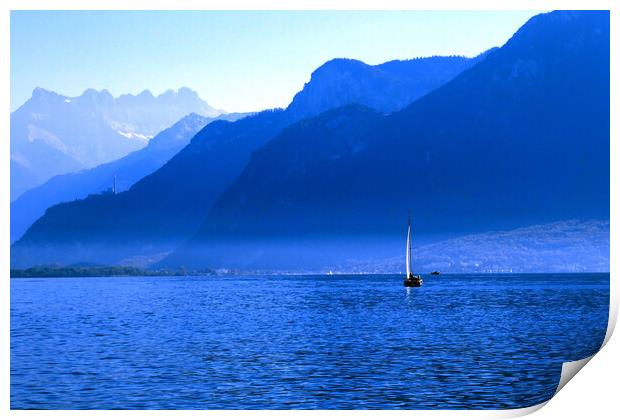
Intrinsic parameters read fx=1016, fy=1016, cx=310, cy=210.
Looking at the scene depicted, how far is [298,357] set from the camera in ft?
132

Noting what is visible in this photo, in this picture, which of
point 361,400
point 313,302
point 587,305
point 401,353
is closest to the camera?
point 361,400

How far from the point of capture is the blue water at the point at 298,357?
2894cm

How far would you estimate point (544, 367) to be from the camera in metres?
36.7

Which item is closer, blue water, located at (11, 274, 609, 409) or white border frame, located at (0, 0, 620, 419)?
white border frame, located at (0, 0, 620, 419)

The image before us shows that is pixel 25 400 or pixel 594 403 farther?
pixel 25 400

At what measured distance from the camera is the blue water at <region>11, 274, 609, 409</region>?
28938 millimetres

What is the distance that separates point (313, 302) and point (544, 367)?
54.0m

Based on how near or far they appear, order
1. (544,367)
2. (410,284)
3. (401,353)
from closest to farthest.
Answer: (544,367)
(401,353)
(410,284)
